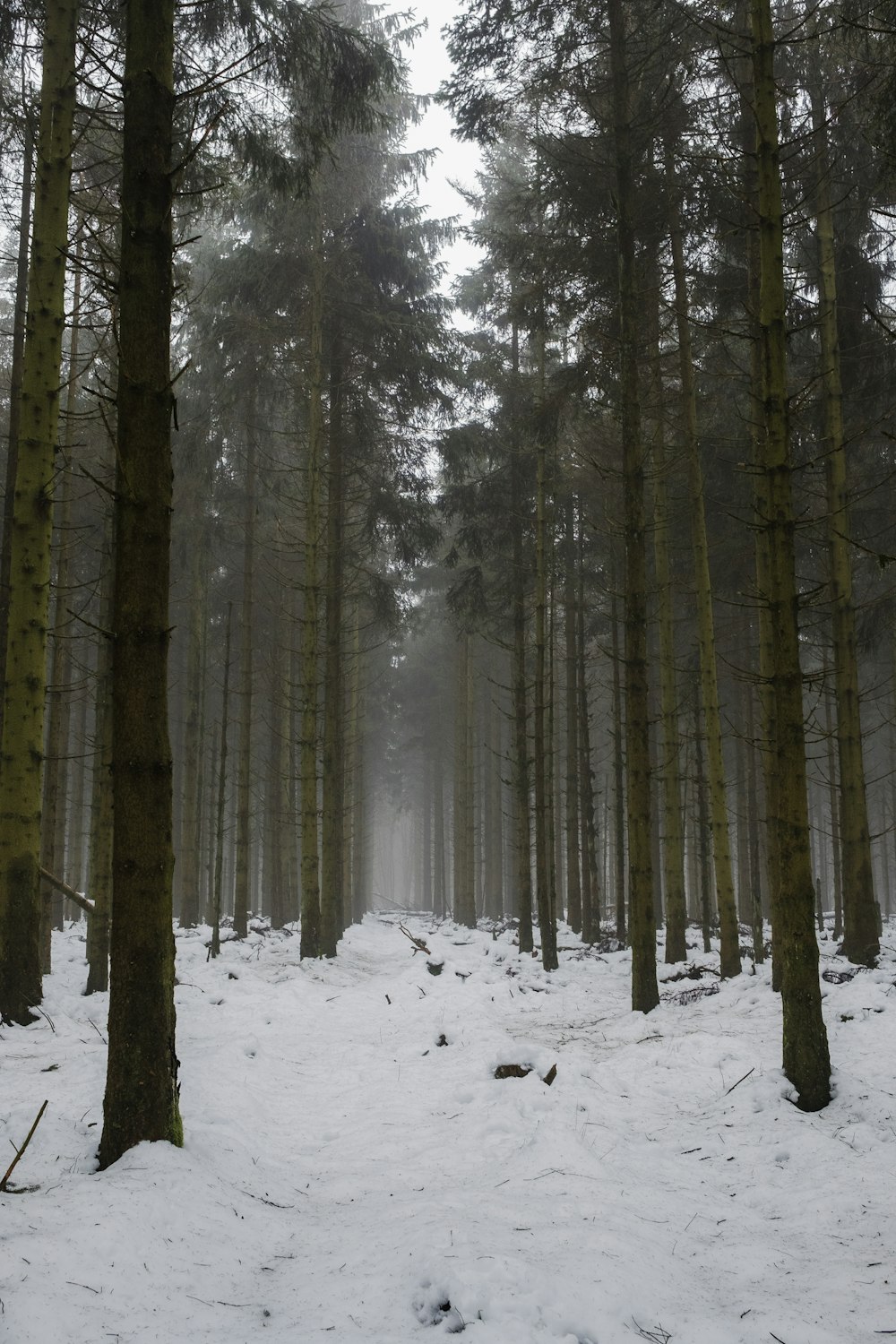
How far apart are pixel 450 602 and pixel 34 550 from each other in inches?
403

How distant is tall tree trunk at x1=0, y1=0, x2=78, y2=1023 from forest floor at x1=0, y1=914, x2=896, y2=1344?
0.74 metres

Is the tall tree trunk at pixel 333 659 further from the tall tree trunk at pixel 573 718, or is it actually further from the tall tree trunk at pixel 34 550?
the tall tree trunk at pixel 34 550

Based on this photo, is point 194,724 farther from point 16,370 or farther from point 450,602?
point 16,370

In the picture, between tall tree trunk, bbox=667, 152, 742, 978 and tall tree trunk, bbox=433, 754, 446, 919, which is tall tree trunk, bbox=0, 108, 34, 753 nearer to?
tall tree trunk, bbox=667, 152, 742, 978

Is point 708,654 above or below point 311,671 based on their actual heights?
below

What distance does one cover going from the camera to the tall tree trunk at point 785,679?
231 inches

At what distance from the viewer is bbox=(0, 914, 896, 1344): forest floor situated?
3.06m

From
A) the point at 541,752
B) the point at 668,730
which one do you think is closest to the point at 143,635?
the point at 668,730

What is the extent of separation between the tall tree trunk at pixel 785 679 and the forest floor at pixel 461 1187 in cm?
35

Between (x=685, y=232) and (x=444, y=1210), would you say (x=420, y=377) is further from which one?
(x=444, y=1210)

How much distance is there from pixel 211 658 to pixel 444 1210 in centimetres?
2154

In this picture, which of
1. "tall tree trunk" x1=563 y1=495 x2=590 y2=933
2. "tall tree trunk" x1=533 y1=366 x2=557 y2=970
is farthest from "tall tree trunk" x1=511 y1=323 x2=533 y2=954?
"tall tree trunk" x1=563 y1=495 x2=590 y2=933

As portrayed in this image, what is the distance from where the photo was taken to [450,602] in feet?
54.9

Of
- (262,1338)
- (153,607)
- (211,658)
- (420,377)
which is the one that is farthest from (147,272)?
(211,658)
